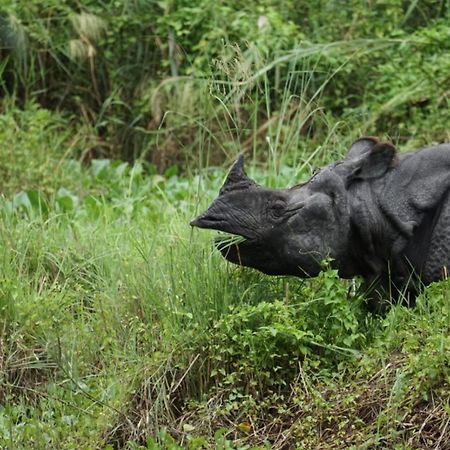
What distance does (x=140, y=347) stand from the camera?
17.9 ft

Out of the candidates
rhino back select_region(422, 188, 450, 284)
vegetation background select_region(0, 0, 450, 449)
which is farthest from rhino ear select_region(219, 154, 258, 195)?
rhino back select_region(422, 188, 450, 284)

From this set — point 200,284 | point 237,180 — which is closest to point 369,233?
point 237,180

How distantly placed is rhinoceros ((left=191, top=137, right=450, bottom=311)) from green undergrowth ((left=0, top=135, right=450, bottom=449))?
0.45 ft

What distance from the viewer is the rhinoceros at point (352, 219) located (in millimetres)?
4973

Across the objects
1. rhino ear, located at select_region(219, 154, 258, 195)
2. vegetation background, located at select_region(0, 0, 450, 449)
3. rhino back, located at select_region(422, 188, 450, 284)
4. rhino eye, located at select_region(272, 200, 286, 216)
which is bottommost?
vegetation background, located at select_region(0, 0, 450, 449)

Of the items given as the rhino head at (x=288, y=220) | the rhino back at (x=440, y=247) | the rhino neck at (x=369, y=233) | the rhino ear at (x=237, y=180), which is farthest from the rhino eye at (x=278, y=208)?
the rhino back at (x=440, y=247)

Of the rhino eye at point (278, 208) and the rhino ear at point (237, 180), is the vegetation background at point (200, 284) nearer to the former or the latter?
the rhino eye at point (278, 208)

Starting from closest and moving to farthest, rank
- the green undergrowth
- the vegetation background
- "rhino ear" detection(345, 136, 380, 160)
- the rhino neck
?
the green undergrowth → the vegetation background → the rhino neck → "rhino ear" detection(345, 136, 380, 160)

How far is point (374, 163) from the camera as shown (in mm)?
5105

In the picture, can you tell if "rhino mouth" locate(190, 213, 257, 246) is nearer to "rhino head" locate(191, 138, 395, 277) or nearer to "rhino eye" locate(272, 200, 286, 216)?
"rhino head" locate(191, 138, 395, 277)

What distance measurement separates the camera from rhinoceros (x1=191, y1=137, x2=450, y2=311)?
16.3ft

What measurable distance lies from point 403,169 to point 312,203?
405 mm

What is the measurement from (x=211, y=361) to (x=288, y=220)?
67cm

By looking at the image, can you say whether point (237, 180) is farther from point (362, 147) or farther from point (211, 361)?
point (211, 361)
